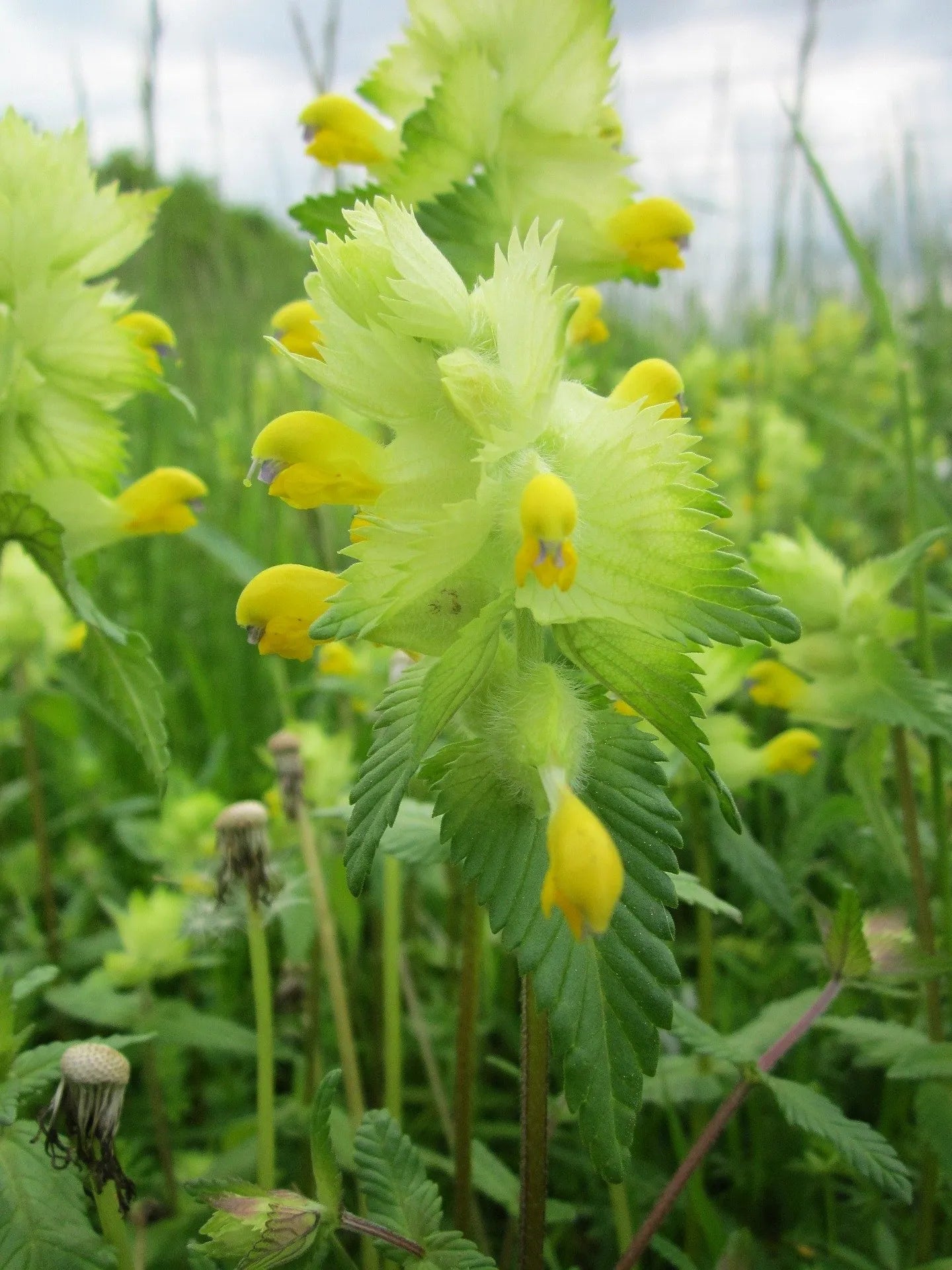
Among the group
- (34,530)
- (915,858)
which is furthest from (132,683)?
(915,858)

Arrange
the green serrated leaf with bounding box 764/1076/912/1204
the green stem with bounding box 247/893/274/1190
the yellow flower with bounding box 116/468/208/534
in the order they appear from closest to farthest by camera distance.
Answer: the green serrated leaf with bounding box 764/1076/912/1204
the green stem with bounding box 247/893/274/1190
the yellow flower with bounding box 116/468/208/534

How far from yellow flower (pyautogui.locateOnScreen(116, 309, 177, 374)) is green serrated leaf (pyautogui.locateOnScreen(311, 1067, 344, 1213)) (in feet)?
1.94

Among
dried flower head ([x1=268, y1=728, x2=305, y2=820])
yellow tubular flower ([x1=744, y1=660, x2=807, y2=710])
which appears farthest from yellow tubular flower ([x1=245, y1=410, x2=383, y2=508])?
yellow tubular flower ([x1=744, y1=660, x2=807, y2=710])

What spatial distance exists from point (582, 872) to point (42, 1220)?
444 mm

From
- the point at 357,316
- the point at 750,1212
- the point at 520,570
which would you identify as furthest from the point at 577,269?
the point at 750,1212

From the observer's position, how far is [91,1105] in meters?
0.62

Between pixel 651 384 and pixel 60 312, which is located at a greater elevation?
pixel 60 312

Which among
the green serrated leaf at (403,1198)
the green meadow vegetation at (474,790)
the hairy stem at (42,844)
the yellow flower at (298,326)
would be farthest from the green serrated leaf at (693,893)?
the hairy stem at (42,844)

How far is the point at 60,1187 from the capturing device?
2.03 ft

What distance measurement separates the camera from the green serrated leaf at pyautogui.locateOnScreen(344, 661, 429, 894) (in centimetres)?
48

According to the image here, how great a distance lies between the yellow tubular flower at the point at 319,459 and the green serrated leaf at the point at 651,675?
0.15m

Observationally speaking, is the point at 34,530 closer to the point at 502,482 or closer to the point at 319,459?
the point at 319,459

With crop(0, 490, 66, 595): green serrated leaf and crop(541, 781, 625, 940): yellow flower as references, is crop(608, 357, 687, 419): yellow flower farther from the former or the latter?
crop(0, 490, 66, 595): green serrated leaf

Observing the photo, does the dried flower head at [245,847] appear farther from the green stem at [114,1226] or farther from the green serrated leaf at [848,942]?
the green serrated leaf at [848,942]
